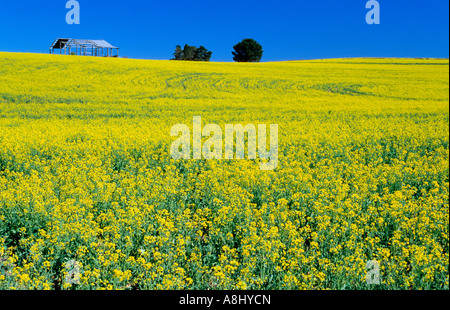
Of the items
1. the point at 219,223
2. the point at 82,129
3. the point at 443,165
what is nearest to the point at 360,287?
the point at 219,223

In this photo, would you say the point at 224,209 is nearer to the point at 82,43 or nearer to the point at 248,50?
the point at 82,43

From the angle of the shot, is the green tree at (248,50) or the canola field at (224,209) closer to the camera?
the canola field at (224,209)

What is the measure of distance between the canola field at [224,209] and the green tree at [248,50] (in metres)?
84.7

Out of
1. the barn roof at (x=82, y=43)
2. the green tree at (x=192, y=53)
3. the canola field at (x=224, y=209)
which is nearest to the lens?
the canola field at (x=224, y=209)

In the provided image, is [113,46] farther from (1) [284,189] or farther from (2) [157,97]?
(1) [284,189]

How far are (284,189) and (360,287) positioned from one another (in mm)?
3539

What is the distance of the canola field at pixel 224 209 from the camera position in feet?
17.5

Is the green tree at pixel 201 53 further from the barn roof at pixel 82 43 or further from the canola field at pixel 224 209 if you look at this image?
the canola field at pixel 224 209

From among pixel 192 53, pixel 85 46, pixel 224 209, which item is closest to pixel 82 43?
pixel 85 46

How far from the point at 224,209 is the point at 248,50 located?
330 feet

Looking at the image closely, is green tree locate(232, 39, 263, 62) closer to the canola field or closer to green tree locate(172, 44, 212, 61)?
green tree locate(172, 44, 212, 61)

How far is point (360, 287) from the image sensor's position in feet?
16.5

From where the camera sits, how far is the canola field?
17.5 feet

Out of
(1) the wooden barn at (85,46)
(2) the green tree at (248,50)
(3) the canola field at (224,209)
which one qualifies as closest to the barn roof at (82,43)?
(1) the wooden barn at (85,46)
